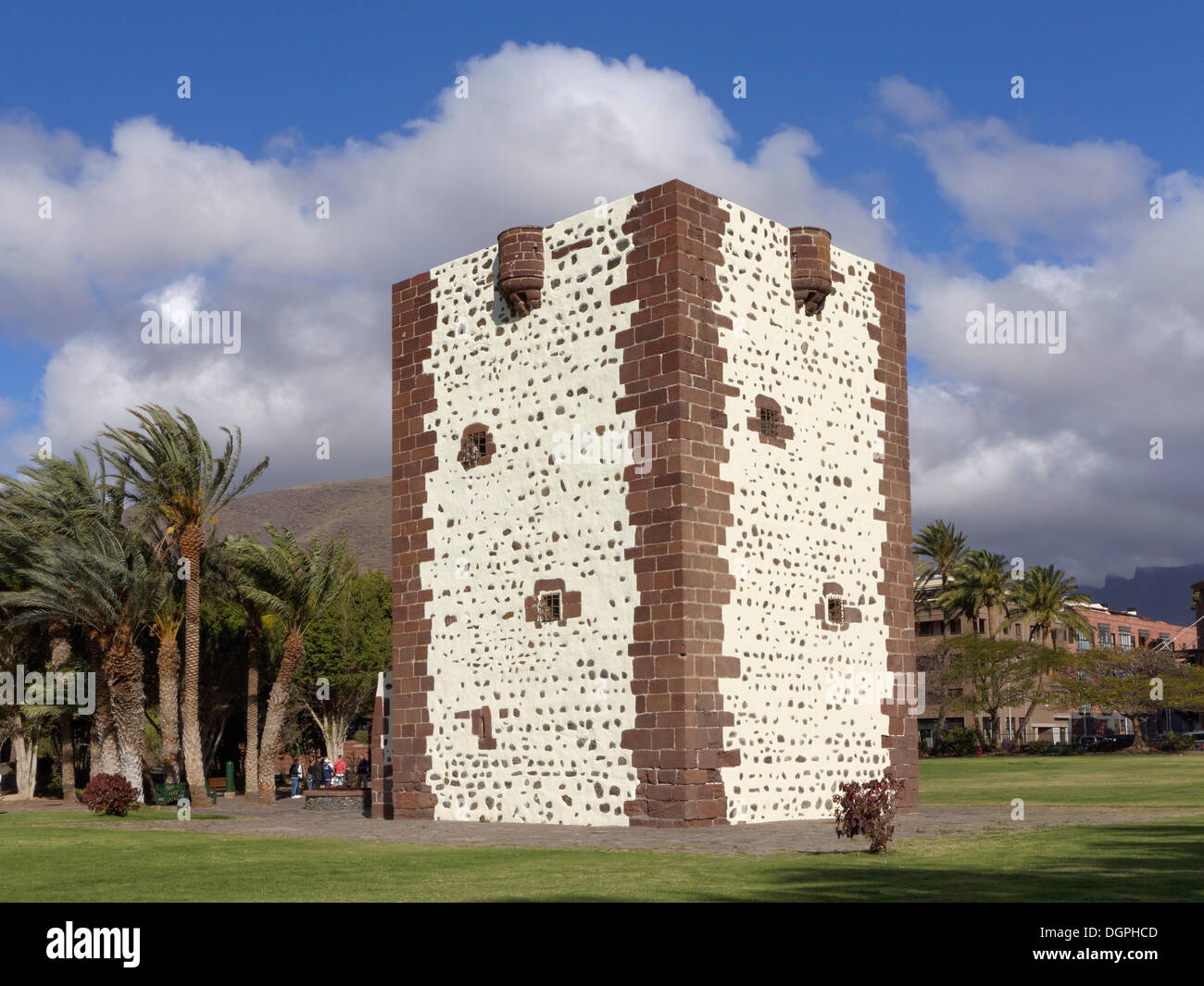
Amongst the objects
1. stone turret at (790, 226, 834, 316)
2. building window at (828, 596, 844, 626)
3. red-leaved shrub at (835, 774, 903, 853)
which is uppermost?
stone turret at (790, 226, 834, 316)

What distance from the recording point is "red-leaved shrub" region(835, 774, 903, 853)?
12.8 meters

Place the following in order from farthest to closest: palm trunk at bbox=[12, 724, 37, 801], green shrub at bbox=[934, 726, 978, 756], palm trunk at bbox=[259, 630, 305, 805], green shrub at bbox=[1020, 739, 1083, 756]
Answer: green shrub at bbox=[934, 726, 978, 756]
green shrub at bbox=[1020, 739, 1083, 756]
palm trunk at bbox=[12, 724, 37, 801]
palm trunk at bbox=[259, 630, 305, 805]

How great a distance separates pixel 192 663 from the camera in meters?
32.7

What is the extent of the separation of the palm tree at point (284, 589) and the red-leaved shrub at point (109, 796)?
7.65 m

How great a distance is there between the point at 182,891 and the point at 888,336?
617 inches

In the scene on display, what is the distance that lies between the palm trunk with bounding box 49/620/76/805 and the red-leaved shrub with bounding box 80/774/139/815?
1175cm

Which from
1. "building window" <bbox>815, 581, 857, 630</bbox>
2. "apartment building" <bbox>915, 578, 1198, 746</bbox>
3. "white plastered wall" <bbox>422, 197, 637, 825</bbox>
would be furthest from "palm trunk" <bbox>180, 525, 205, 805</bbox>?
"apartment building" <bbox>915, 578, 1198, 746</bbox>

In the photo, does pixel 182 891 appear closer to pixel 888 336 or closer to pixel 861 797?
pixel 861 797

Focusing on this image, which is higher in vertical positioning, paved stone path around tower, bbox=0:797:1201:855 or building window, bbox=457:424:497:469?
building window, bbox=457:424:497:469

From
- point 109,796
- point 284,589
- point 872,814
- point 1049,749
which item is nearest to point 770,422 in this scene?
point 872,814

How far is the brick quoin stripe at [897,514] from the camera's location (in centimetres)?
2148

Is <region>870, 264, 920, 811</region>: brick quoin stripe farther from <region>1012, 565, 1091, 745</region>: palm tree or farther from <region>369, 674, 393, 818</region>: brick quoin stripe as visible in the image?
<region>1012, 565, 1091, 745</region>: palm tree

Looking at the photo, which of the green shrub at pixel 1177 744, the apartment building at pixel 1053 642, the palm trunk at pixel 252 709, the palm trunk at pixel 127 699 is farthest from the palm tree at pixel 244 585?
the apartment building at pixel 1053 642
